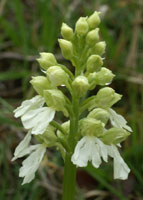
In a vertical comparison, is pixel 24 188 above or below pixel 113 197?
above

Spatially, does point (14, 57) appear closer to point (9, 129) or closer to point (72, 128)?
point (9, 129)

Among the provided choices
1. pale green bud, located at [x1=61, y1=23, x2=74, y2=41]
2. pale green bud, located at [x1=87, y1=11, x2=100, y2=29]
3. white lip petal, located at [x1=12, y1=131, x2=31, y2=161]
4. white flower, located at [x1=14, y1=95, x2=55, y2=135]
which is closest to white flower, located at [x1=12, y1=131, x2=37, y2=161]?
white lip petal, located at [x1=12, y1=131, x2=31, y2=161]

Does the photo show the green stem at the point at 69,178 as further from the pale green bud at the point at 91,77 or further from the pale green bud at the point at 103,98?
the pale green bud at the point at 91,77

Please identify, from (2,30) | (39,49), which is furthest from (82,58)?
(2,30)

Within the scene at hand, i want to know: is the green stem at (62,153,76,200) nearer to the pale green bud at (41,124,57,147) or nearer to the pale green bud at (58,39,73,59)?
the pale green bud at (41,124,57,147)

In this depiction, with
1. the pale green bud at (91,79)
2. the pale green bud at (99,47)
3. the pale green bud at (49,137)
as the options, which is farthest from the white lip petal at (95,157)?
the pale green bud at (99,47)

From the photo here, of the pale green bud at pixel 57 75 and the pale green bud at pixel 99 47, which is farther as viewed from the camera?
the pale green bud at pixel 99 47
